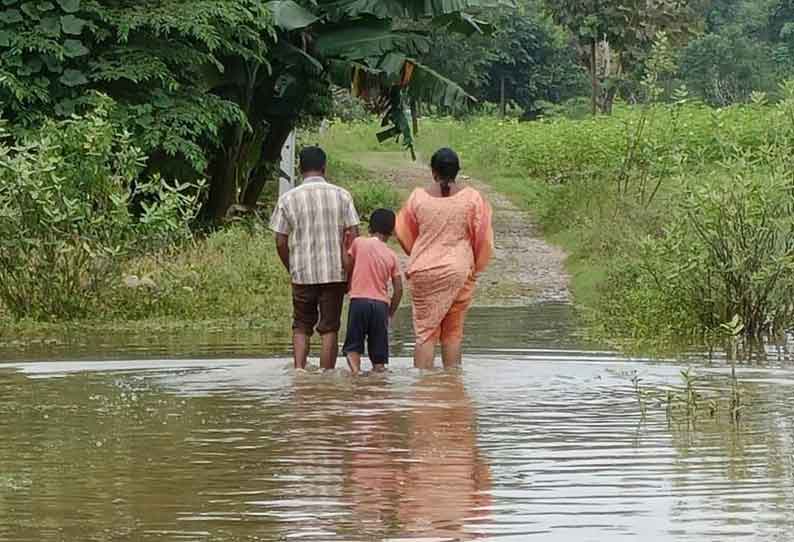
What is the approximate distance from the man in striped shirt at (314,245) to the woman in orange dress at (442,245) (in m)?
0.43

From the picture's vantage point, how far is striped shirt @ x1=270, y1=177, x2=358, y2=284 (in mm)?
11039

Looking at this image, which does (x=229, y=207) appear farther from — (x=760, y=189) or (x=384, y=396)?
(x=384, y=396)

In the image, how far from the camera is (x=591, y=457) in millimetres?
7445

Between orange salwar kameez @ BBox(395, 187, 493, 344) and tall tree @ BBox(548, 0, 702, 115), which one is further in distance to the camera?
tall tree @ BBox(548, 0, 702, 115)

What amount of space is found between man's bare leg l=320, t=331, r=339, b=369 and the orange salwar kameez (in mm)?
595

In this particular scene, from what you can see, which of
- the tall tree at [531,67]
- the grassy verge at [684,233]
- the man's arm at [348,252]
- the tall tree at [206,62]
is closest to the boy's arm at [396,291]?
the man's arm at [348,252]

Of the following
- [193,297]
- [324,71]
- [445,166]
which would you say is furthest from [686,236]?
[324,71]

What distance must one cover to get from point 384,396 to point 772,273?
161 inches

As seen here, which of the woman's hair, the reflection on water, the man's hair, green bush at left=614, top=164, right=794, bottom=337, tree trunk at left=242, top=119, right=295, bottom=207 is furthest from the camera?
tree trunk at left=242, top=119, right=295, bottom=207

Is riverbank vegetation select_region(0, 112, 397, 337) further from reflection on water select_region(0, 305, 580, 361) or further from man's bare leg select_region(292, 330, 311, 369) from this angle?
man's bare leg select_region(292, 330, 311, 369)

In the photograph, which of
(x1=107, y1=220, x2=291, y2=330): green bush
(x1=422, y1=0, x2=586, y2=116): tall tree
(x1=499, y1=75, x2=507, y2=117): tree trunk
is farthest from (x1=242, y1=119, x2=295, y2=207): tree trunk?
(x1=499, y1=75, x2=507, y2=117): tree trunk

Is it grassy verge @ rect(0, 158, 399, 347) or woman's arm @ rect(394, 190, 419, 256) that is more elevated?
woman's arm @ rect(394, 190, 419, 256)

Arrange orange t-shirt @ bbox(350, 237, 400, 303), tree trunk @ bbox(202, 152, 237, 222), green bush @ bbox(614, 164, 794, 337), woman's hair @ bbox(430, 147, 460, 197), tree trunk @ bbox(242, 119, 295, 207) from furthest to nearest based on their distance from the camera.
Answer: tree trunk @ bbox(242, 119, 295, 207) → tree trunk @ bbox(202, 152, 237, 222) → green bush @ bbox(614, 164, 794, 337) → orange t-shirt @ bbox(350, 237, 400, 303) → woman's hair @ bbox(430, 147, 460, 197)

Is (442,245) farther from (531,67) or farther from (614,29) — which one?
(531,67)
